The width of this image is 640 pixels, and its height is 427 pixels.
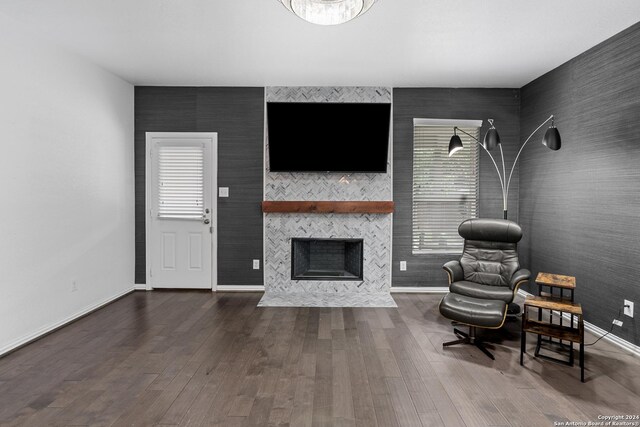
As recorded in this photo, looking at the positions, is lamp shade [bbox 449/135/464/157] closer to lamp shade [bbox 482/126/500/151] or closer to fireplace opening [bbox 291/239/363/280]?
lamp shade [bbox 482/126/500/151]

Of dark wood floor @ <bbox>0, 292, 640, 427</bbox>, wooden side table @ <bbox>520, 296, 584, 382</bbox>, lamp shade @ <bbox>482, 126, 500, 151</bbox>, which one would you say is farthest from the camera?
lamp shade @ <bbox>482, 126, 500, 151</bbox>

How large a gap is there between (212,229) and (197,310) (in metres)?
1.15

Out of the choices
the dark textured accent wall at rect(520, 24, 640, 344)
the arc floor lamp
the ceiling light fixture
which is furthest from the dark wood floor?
the ceiling light fixture

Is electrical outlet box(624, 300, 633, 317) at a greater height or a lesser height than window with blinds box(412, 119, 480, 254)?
lesser

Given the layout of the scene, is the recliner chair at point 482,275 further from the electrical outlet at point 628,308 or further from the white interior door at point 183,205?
the white interior door at point 183,205

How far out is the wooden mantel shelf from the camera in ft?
14.9

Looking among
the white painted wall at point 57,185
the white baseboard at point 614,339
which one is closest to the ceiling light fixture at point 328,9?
the white painted wall at point 57,185

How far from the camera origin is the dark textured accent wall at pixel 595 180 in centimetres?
296

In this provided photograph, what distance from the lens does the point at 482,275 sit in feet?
11.9

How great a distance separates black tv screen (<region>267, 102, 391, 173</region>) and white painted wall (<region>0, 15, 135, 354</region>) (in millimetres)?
1991

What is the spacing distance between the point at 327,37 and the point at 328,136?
1.46 metres

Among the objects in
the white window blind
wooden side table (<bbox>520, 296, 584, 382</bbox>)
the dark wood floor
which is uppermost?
the white window blind

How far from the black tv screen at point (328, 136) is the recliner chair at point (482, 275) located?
151 cm

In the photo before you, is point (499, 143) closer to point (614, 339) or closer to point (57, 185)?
point (614, 339)
